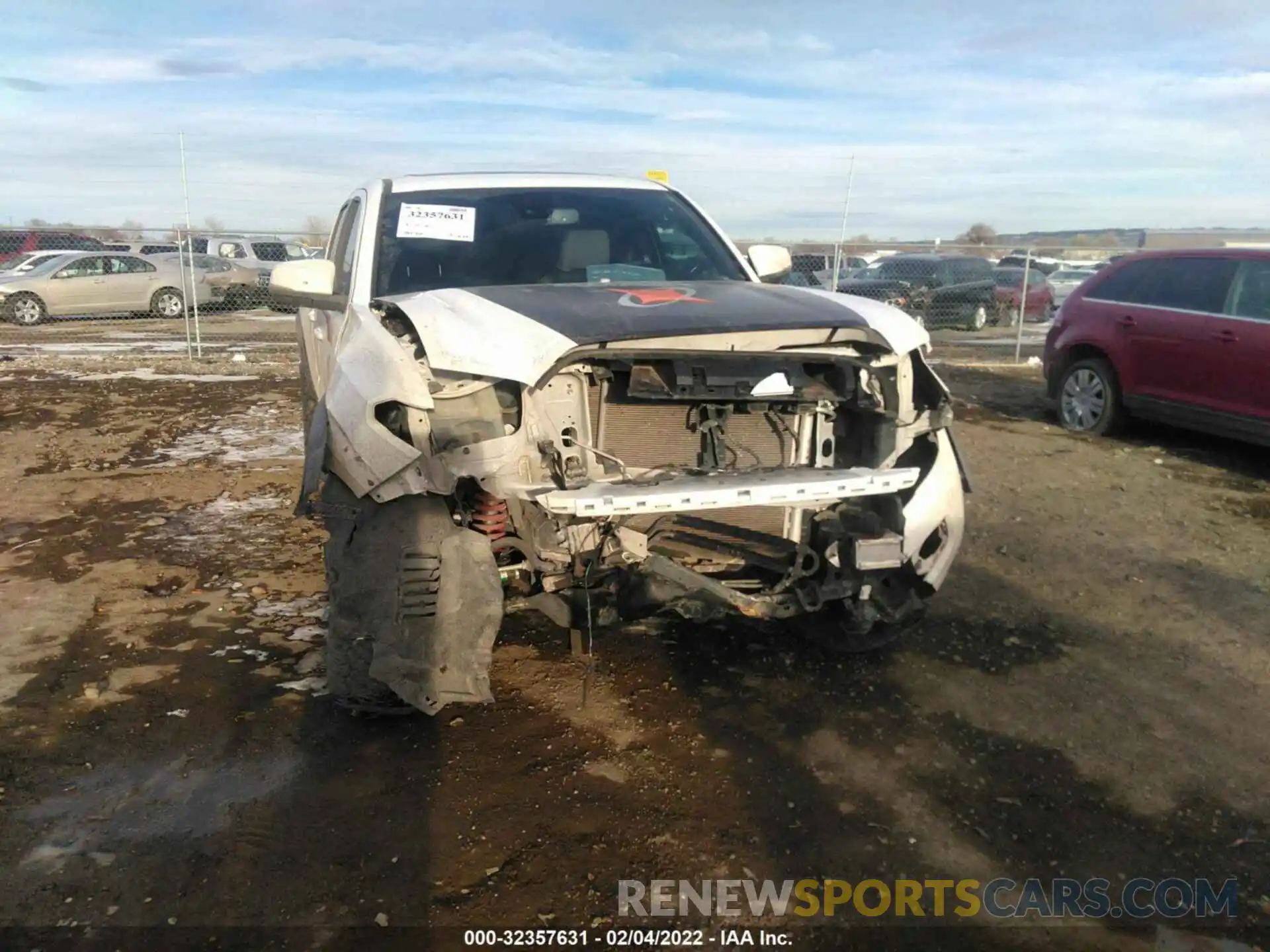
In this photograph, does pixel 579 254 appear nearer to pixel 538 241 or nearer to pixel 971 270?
pixel 538 241

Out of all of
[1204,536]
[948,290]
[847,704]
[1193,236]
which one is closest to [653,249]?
[847,704]

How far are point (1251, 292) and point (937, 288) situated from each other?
11.5 metres

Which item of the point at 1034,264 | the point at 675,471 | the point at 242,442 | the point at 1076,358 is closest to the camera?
the point at 675,471

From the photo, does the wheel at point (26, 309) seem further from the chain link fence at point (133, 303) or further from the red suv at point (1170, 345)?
the red suv at point (1170, 345)

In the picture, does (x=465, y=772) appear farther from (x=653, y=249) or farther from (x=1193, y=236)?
(x=1193, y=236)

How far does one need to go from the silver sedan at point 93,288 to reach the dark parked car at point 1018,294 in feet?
50.5

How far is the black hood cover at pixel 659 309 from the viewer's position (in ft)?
9.91

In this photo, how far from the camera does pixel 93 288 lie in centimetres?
1831

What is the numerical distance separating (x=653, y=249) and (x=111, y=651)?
294 centimetres

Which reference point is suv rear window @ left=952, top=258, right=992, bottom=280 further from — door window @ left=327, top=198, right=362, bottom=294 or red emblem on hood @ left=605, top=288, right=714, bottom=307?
red emblem on hood @ left=605, top=288, right=714, bottom=307

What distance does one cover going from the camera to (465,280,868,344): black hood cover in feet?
9.91

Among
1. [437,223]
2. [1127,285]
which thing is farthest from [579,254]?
[1127,285]

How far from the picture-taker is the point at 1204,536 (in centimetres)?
578
